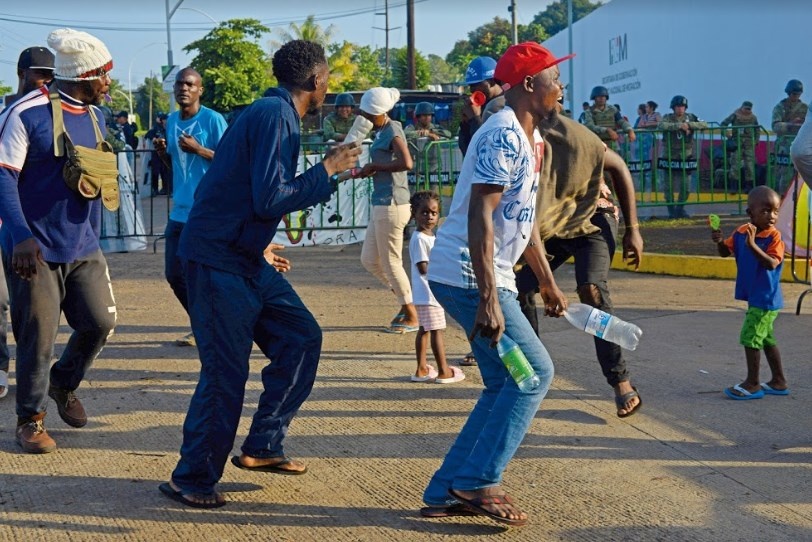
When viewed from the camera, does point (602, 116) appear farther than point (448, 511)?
Yes

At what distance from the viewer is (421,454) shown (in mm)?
5141

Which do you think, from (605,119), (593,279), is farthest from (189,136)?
(605,119)

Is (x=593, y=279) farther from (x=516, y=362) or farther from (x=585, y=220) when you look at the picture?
(x=516, y=362)

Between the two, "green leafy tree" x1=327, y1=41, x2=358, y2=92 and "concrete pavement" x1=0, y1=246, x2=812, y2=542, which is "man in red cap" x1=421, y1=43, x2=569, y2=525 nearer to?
"concrete pavement" x1=0, y1=246, x2=812, y2=542

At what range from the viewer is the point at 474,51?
301 feet

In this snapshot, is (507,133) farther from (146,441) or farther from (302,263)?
(302,263)

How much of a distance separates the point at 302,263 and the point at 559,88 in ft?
27.9

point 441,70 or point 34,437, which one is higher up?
point 441,70

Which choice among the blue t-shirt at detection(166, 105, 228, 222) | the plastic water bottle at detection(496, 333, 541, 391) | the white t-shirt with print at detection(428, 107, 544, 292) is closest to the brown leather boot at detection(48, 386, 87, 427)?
the blue t-shirt at detection(166, 105, 228, 222)

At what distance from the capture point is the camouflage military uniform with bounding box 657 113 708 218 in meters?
15.9

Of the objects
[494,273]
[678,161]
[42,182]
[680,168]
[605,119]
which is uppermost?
[605,119]

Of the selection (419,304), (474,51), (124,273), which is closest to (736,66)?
(124,273)

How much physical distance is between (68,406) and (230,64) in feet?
124

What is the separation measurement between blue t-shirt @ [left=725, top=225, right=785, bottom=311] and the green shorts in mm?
39
